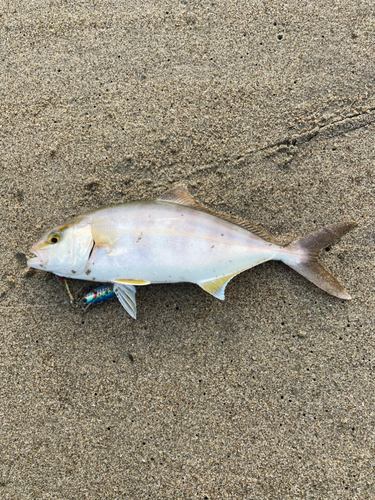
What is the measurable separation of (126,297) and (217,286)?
629mm

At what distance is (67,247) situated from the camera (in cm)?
194

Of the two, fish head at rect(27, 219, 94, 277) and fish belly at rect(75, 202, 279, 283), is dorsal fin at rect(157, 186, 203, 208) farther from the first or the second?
fish head at rect(27, 219, 94, 277)

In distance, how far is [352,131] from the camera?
2189 mm

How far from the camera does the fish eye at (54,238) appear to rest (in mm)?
1951

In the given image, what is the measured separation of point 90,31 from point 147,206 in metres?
1.44

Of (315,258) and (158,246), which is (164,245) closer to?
(158,246)

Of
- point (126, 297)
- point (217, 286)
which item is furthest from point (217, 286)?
point (126, 297)

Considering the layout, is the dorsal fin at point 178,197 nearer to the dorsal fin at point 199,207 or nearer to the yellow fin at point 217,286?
the dorsal fin at point 199,207

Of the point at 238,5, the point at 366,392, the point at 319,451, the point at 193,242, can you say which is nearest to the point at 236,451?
the point at 319,451

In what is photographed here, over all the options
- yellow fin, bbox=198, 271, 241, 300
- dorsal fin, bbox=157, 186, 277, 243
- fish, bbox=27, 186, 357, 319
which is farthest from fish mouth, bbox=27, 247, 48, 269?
yellow fin, bbox=198, 271, 241, 300

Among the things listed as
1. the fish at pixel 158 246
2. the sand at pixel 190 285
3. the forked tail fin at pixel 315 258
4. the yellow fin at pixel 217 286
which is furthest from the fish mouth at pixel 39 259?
the forked tail fin at pixel 315 258

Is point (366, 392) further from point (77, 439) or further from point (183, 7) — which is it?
point (183, 7)

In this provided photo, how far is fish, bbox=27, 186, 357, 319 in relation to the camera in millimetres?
1927

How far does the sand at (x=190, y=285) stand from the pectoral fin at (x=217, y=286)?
190 millimetres
